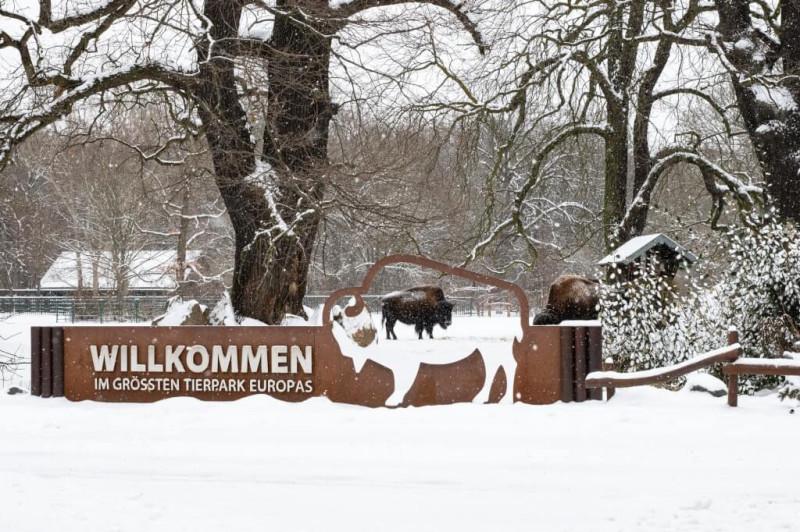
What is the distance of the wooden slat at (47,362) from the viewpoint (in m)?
10.9

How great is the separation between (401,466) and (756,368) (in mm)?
4415

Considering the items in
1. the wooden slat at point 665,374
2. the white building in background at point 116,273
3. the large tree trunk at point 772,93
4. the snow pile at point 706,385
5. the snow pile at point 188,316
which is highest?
the large tree trunk at point 772,93

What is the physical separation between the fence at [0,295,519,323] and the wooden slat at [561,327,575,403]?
22338 millimetres

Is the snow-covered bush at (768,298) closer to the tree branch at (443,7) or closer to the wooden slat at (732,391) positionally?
the wooden slat at (732,391)

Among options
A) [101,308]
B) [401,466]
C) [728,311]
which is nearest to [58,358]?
[401,466]

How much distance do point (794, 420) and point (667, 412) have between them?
1.24 meters

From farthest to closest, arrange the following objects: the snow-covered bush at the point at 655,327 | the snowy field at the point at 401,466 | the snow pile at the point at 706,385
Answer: the snow-covered bush at the point at 655,327 < the snow pile at the point at 706,385 < the snowy field at the point at 401,466

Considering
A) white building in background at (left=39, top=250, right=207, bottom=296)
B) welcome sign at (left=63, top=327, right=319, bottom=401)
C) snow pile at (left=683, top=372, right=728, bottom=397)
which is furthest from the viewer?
white building in background at (left=39, top=250, right=207, bottom=296)

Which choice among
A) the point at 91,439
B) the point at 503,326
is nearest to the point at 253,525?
the point at 91,439

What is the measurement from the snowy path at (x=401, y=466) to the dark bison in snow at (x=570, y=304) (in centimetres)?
897

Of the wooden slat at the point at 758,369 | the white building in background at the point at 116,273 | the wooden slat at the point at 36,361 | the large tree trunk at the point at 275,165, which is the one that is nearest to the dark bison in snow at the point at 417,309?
the white building in background at the point at 116,273

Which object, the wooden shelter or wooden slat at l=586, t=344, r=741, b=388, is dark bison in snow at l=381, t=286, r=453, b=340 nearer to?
the wooden shelter

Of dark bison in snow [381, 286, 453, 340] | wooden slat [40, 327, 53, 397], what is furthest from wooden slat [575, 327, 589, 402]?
dark bison in snow [381, 286, 453, 340]

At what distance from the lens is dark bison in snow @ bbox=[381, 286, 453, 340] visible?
2630 cm
